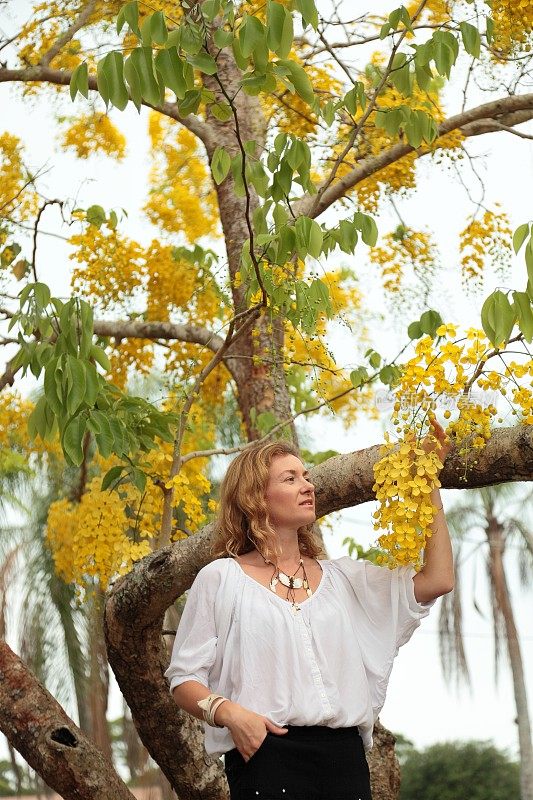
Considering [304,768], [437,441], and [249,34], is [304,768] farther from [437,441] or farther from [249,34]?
[249,34]

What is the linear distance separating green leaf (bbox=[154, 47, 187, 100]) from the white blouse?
86cm

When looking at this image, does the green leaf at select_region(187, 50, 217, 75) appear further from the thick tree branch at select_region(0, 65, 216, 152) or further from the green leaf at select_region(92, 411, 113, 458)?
the thick tree branch at select_region(0, 65, 216, 152)

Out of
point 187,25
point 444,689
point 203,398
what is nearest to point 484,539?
point 444,689

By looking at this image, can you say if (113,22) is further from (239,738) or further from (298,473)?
(239,738)

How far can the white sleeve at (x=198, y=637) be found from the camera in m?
1.97

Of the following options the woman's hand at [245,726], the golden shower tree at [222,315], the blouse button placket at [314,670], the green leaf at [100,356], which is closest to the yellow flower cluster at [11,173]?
the golden shower tree at [222,315]

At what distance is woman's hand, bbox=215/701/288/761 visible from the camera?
72.6 inches

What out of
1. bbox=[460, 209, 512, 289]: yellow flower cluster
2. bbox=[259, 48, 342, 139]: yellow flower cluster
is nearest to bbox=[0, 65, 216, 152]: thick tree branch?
bbox=[259, 48, 342, 139]: yellow flower cluster

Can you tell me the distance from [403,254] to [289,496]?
8.59 feet

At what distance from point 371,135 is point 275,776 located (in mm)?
2571

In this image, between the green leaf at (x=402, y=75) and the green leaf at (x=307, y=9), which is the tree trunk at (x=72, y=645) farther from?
the green leaf at (x=307, y=9)

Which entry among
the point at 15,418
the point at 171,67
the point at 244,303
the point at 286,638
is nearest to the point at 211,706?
the point at 286,638

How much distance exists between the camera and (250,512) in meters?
2.09

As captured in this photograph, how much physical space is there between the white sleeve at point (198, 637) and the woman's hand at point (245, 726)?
0.12 metres
